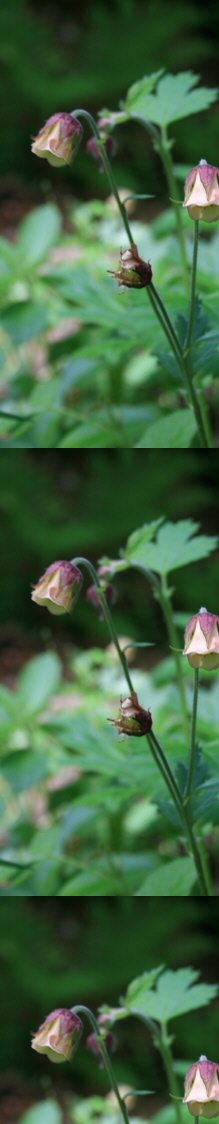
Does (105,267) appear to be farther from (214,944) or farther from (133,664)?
(214,944)

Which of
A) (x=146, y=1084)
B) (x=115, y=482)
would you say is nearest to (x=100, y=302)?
(x=115, y=482)

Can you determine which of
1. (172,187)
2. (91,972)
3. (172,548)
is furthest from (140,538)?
(91,972)

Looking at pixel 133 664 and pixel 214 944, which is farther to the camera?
pixel 133 664

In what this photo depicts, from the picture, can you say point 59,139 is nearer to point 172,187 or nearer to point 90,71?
point 172,187

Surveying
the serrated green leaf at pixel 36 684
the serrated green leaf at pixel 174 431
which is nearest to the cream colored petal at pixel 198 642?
the serrated green leaf at pixel 174 431

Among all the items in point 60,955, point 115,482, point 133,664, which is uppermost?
point 115,482

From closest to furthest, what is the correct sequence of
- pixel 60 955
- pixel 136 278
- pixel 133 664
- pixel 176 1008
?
pixel 136 278, pixel 176 1008, pixel 60 955, pixel 133 664
